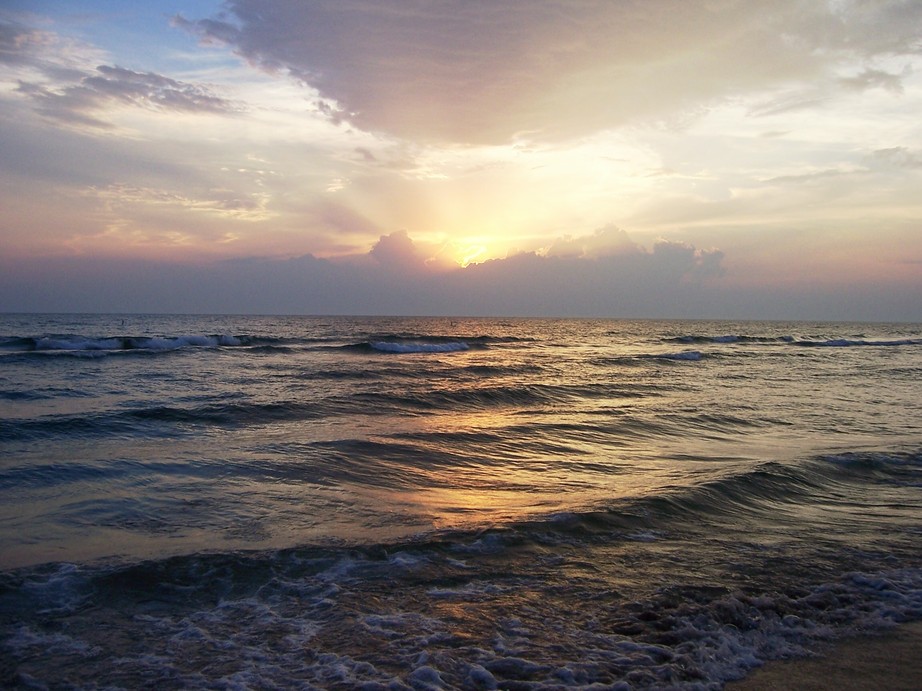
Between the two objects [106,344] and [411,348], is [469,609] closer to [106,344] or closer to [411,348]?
[411,348]

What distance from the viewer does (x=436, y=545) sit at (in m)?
6.98

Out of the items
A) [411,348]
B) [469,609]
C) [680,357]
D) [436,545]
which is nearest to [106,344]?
[411,348]

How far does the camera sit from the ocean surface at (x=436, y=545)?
466cm

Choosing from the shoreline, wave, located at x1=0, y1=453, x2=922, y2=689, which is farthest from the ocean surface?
the shoreline

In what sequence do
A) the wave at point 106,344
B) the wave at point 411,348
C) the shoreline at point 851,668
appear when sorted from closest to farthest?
the shoreline at point 851,668, the wave at point 106,344, the wave at point 411,348

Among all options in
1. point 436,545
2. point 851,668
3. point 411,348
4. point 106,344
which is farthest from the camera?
point 411,348

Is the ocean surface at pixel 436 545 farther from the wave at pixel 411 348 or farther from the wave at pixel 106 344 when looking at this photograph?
the wave at pixel 411 348

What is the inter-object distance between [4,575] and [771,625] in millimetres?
7192

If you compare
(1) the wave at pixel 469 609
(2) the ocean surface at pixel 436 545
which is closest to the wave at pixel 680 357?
(2) the ocean surface at pixel 436 545

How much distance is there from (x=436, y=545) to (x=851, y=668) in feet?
13.3

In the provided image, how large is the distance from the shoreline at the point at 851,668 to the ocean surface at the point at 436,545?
0.46 ft

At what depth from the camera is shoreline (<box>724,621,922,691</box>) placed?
4.32 meters

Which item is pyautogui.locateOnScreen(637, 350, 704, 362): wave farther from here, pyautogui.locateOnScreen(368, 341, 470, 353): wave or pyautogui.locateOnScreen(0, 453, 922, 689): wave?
pyautogui.locateOnScreen(0, 453, 922, 689): wave

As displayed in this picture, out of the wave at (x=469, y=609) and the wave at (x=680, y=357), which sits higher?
the wave at (x=680, y=357)
